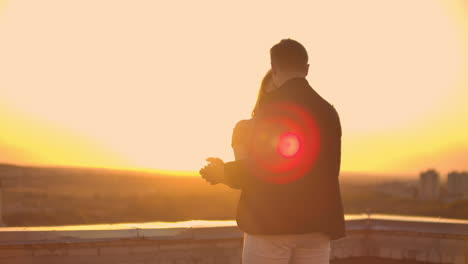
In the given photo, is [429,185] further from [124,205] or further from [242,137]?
[242,137]

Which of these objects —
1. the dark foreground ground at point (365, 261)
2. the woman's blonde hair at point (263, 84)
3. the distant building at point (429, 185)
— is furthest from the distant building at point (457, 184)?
the woman's blonde hair at point (263, 84)

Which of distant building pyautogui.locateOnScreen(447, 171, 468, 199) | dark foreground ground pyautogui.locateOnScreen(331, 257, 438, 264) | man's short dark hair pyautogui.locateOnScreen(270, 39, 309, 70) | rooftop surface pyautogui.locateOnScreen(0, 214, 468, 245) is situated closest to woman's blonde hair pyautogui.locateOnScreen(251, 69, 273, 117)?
man's short dark hair pyautogui.locateOnScreen(270, 39, 309, 70)

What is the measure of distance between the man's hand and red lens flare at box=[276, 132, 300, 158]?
286 mm

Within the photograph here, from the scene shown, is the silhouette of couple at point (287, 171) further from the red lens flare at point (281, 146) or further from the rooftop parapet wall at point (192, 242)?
the rooftop parapet wall at point (192, 242)

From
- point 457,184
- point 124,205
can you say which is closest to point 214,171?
point 124,205

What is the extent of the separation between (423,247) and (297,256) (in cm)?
467

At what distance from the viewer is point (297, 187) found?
2672 millimetres

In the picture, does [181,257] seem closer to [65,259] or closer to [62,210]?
[65,259]

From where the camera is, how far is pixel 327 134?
9.11 ft

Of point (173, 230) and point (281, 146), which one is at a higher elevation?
point (281, 146)

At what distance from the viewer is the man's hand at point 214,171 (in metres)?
2.76

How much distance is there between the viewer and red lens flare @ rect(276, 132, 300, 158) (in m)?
2.64

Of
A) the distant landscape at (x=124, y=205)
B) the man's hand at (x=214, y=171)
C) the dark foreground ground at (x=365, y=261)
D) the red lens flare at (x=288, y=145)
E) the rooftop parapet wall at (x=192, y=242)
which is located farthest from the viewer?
the distant landscape at (x=124, y=205)

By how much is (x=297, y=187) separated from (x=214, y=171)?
1.24 feet
